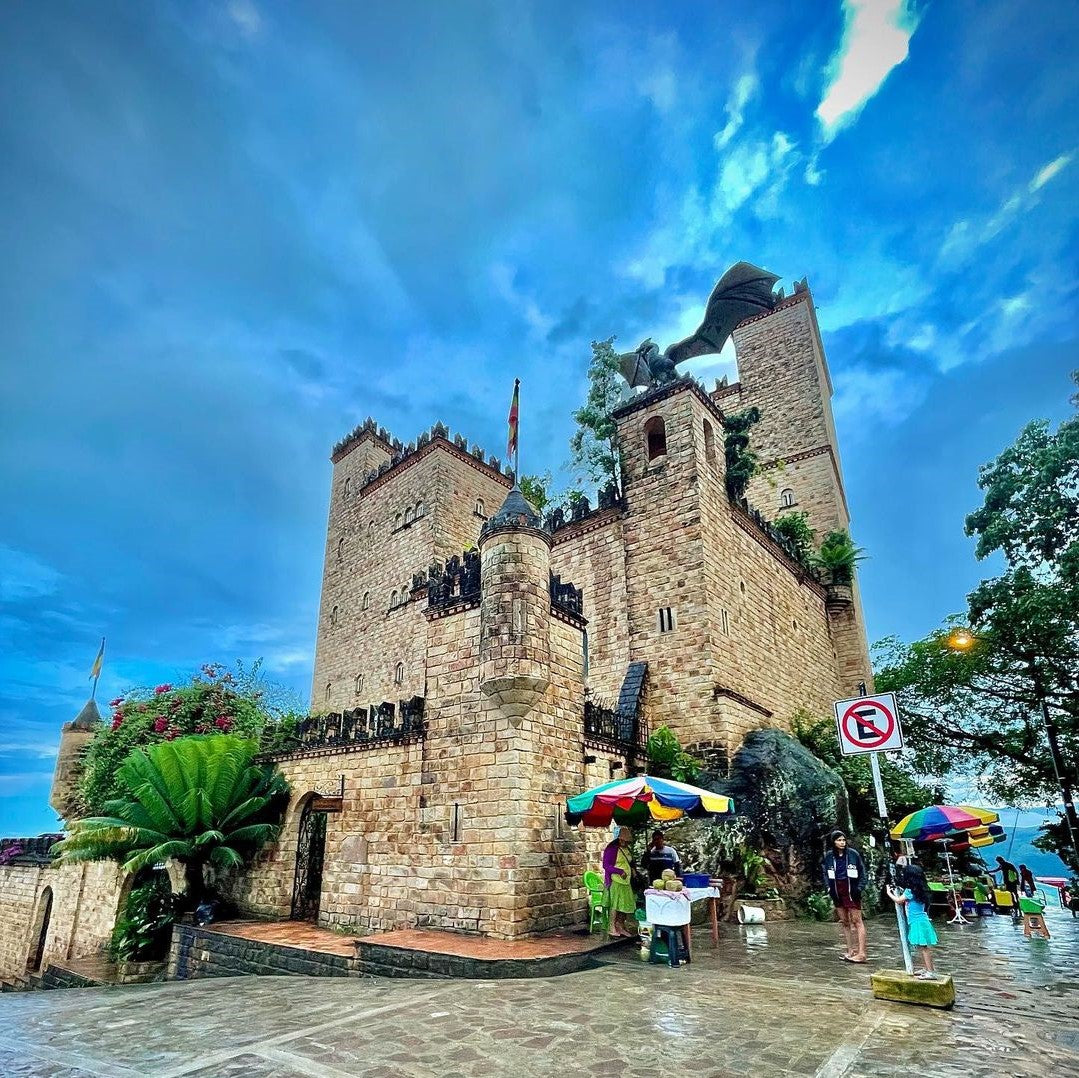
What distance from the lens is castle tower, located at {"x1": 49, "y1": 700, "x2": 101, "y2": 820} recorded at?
67.8 ft

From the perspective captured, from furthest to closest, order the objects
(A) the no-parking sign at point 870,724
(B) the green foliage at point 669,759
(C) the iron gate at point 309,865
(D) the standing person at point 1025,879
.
A: (D) the standing person at point 1025,879 < (B) the green foliage at point 669,759 < (C) the iron gate at point 309,865 < (A) the no-parking sign at point 870,724

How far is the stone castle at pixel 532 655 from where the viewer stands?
32.4 ft

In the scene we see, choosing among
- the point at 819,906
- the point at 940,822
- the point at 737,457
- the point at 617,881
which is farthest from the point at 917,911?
the point at 737,457

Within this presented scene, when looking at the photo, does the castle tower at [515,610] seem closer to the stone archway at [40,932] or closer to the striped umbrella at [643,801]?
the striped umbrella at [643,801]

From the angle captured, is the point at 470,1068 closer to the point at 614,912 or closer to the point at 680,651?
the point at 614,912

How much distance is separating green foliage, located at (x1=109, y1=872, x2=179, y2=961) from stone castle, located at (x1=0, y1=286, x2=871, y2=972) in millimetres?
1365

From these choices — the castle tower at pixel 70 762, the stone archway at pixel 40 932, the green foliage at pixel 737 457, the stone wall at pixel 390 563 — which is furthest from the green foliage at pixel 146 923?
the green foliage at pixel 737 457

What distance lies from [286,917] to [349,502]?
65.7ft

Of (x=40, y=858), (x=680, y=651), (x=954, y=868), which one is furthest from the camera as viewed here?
(x=954, y=868)

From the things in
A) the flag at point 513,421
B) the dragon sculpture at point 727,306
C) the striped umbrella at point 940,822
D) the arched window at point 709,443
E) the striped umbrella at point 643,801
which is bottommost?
the striped umbrella at point 940,822

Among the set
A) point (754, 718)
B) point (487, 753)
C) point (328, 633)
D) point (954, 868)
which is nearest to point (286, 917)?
point (487, 753)

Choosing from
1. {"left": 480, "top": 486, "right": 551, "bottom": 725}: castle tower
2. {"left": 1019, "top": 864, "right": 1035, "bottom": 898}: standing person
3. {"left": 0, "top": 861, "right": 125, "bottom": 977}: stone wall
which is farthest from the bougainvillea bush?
{"left": 1019, "top": 864, "right": 1035, "bottom": 898}: standing person

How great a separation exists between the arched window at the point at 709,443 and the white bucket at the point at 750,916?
32.8 ft

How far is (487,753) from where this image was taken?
9.93 metres
